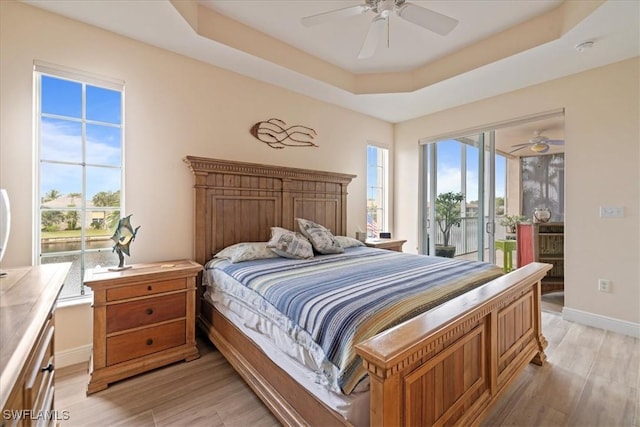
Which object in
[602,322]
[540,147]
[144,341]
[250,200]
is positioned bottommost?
[602,322]

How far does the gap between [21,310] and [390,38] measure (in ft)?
11.0

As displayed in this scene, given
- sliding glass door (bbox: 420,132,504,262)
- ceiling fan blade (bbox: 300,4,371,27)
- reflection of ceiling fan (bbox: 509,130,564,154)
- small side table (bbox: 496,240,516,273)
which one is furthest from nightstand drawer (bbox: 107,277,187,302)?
reflection of ceiling fan (bbox: 509,130,564,154)

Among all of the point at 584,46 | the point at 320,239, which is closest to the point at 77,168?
the point at 320,239

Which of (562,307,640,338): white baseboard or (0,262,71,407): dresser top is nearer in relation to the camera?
(0,262,71,407): dresser top

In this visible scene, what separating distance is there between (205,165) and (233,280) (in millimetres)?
1232

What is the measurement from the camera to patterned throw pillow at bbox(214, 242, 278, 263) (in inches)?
99.9

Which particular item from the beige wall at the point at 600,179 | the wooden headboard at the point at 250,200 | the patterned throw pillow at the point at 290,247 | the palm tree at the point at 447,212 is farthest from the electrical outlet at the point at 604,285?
the patterned throw pillow at the point at 290,247

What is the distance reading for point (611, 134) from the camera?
2.89 metres

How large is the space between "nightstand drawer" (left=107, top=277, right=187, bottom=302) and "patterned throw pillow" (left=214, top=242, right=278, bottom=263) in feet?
1.44

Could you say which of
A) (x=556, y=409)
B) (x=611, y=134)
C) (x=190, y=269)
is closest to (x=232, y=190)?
(x=190, y=269)

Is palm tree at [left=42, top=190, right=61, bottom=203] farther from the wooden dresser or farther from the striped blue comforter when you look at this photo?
the striped blue comforter

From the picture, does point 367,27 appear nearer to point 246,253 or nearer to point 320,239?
point 320,239

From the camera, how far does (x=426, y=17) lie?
6.63 feet

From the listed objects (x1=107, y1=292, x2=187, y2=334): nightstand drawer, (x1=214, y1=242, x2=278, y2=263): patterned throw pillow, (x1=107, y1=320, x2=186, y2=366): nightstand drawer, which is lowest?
(x1=107, y1=320, x2=186, y2=366): nightstand drawer
